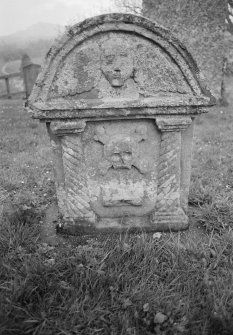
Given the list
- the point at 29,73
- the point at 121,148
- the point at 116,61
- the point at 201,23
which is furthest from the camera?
the point at 29,73

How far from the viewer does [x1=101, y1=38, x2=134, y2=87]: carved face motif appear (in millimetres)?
2812

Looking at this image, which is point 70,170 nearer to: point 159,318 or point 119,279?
point 119,279

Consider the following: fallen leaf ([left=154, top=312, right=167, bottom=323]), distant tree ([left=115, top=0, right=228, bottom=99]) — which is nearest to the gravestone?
fallen leaf ([left=154, top=312, right=167, bottom=323])

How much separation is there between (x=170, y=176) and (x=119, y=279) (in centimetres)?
114

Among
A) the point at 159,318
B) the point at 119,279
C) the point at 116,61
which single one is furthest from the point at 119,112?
the point at 159,318

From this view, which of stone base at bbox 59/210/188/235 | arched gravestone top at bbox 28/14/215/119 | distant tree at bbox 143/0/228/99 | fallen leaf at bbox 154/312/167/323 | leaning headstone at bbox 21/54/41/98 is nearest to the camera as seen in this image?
fallen leaf at bbox 154/312/167/323

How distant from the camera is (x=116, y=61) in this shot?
2.83 metres

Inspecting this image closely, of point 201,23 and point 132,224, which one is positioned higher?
point 201,23

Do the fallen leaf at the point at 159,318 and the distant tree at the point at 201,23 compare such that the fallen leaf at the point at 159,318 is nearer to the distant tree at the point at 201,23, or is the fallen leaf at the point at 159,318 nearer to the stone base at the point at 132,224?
the stone base at the point at 132,224

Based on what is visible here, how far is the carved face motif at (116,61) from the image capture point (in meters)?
2.81

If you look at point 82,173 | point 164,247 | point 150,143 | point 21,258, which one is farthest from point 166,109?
point 21,258

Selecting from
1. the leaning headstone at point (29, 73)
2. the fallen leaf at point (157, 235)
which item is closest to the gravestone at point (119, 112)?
the fallen leaf at point (157, 235)

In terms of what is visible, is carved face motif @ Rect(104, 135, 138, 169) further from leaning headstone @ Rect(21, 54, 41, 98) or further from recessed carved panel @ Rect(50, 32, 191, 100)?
leaning headstone @ Rect(21, 54, 41, 98)

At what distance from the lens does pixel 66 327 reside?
2.22m
